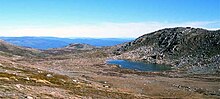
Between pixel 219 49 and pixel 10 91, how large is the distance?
6834 inches

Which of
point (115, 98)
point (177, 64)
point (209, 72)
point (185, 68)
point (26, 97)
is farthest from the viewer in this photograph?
point (177, 64)

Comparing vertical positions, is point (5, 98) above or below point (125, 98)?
above

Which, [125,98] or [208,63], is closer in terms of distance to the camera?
[125,98]

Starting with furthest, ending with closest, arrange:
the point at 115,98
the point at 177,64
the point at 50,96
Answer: the point at 177,64 → the point at 115,98 → the point at 50,96

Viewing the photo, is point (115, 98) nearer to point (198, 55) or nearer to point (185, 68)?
point (185, 68)

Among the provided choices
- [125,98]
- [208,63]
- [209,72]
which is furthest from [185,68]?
[125,98]

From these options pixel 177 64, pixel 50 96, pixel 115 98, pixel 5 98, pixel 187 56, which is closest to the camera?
pixel 5 98

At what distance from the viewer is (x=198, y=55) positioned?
194250mm

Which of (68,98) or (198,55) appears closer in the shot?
(68,98)

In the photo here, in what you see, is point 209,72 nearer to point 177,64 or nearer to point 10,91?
point 177,64

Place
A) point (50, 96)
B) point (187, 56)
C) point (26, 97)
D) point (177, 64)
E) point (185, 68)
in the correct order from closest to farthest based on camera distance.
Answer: point (26, 97), point (50, 96), point (185, 68), point (177, 64), point (187, 56)

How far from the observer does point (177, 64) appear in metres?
186

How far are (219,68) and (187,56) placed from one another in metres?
49.5

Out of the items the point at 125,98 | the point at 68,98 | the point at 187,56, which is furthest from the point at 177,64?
the point at 68,98
